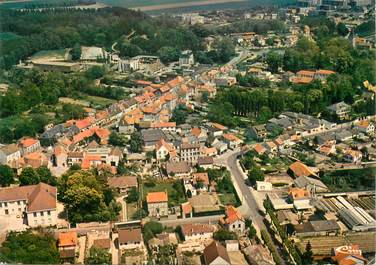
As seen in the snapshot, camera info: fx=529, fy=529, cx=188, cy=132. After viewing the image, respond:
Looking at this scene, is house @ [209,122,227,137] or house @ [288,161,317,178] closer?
house @ [288,161,317,178]

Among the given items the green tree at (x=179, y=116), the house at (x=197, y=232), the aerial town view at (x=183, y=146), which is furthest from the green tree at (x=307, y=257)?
the green tree at (x=179, y=116)

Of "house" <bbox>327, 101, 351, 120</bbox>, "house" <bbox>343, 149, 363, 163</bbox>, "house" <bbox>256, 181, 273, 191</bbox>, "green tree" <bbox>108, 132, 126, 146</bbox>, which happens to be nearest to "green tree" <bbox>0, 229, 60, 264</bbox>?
"house" <bbox>256, 181, 273, 191</bbox>

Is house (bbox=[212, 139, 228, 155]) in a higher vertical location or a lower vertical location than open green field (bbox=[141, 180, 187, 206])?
higher

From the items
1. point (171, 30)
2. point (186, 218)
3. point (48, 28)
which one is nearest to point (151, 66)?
point (171, 30)

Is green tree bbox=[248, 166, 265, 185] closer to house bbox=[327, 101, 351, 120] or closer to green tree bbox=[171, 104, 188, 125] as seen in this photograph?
green tree bbox=[171, 104, 188, 125]

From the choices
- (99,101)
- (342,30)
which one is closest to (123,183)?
(99,101)

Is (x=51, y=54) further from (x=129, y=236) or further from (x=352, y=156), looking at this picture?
(x=129, y=236)

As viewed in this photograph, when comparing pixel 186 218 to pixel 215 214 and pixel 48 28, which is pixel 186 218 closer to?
pixel 215 214

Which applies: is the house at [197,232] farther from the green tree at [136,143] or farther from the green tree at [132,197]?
the green tree at [136,143]
